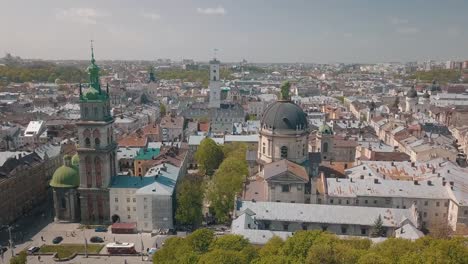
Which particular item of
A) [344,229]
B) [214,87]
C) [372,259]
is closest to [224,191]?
[344,229]

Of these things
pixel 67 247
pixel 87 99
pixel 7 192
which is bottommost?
pixel 67 247

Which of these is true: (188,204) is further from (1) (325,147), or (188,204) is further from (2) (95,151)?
(1) (325,147)

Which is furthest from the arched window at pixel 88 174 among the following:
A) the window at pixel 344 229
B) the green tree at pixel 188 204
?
the window at pixel 344 229

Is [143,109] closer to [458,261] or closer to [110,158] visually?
[110,158]

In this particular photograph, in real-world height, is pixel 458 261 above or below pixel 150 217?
above

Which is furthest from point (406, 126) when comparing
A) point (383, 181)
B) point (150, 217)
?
point (150, 217)

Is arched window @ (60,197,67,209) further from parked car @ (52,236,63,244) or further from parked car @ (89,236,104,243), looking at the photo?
parked car @ (89,236,104,243)

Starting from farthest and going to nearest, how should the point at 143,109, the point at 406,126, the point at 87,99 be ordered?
the point at 143,109 < the point at 406,126 < the point at 87,99
